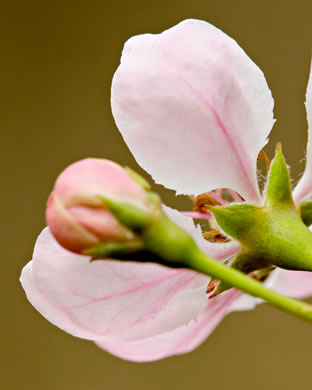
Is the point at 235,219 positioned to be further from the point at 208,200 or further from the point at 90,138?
the point at 90,138

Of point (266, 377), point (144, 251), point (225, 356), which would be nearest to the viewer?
point (144, 251)

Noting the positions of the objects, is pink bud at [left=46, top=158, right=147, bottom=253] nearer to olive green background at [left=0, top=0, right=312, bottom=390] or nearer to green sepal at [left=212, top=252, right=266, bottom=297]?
green sepal at [left=212, top=252, right=266, bottom=297]

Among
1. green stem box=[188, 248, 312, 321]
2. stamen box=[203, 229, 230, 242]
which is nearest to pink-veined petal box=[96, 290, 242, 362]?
stamen box=[203, 229, 230, 242]

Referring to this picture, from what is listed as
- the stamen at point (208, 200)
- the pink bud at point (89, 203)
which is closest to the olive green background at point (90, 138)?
the stamen at point (208, 200)

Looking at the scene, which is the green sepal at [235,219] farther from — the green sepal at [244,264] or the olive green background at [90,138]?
the olive green background at [90,138]

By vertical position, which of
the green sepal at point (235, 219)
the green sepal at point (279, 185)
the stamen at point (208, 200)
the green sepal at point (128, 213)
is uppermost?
the green sepal at point (128, 213)

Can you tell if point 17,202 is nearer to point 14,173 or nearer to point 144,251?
point 14,173

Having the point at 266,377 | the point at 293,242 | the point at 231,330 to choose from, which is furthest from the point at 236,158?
the point at 231,330
